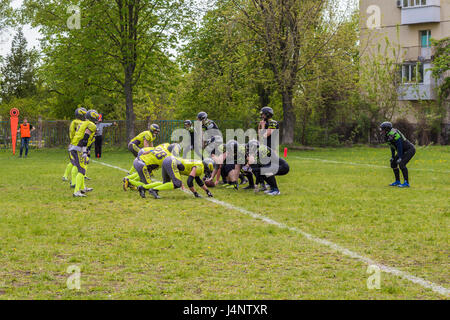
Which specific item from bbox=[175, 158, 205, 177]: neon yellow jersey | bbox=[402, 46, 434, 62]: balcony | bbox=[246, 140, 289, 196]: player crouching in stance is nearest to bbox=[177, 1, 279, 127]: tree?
bbox=[402, 46, 434, 62]: balcony

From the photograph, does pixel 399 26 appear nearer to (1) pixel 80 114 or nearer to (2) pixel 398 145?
(2) pixel 398 145

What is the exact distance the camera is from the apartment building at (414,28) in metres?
46.1

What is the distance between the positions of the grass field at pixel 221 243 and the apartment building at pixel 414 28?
33128mm

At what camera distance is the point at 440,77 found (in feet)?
141

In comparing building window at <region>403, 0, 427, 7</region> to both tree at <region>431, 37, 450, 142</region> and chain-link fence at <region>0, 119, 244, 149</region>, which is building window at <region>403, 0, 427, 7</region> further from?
chain-link fence at <region>0, 119, 244, 149</region>

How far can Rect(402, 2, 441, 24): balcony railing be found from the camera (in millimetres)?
46500

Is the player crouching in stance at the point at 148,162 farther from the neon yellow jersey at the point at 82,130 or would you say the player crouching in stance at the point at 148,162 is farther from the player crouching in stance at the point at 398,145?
the player crouching in stance at the point at 398,145

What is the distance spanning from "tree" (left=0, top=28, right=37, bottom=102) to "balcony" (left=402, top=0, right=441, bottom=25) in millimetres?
50733

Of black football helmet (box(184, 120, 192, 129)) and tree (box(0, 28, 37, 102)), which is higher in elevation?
tree (box(0, 28, 37, 102))

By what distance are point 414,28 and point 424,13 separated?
5.76 feet

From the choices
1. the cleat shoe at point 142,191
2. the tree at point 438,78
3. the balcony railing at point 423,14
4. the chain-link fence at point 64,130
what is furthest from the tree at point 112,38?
the cleat shoe at point 142,191

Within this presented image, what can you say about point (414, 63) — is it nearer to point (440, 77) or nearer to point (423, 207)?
point (440, 77)

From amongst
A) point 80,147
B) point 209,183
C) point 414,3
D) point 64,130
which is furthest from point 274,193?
point 414,3
